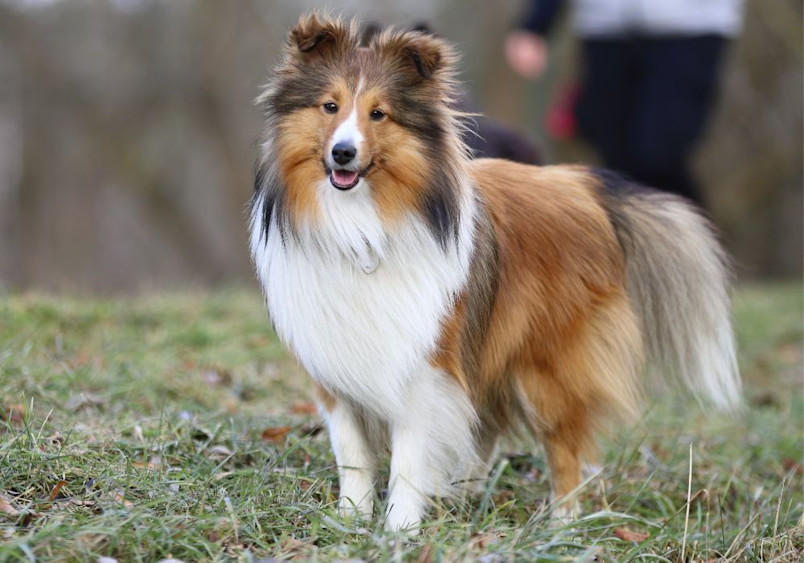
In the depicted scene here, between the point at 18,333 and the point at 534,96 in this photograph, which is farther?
the point at 534,96

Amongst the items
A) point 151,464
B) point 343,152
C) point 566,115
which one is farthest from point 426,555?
point 566,115

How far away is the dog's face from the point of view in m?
3.44

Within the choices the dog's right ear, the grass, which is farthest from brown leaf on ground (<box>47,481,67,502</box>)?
the dog's right ear

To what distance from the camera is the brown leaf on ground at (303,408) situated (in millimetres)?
4897

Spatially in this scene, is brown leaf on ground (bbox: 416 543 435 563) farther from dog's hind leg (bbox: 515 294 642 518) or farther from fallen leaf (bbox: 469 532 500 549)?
dog's hind leg (bbox: 515 294 642 518)

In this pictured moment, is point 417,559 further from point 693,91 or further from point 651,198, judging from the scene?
point 693,91

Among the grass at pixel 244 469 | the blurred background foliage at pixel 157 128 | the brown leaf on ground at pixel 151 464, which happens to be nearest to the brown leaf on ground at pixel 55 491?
Result: the grass at pixel 244 469

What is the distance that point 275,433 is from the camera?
4246mm

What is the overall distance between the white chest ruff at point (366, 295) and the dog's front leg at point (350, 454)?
0.16 metres

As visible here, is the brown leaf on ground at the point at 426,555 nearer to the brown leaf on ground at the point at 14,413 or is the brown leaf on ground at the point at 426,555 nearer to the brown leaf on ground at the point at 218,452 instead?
the brown leaf on ground at the point at 218,452

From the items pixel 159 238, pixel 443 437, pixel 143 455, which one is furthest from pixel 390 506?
pixel 159 238

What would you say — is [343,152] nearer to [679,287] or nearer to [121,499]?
[121,499]

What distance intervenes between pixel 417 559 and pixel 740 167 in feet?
33.4

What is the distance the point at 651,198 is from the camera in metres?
4.30
